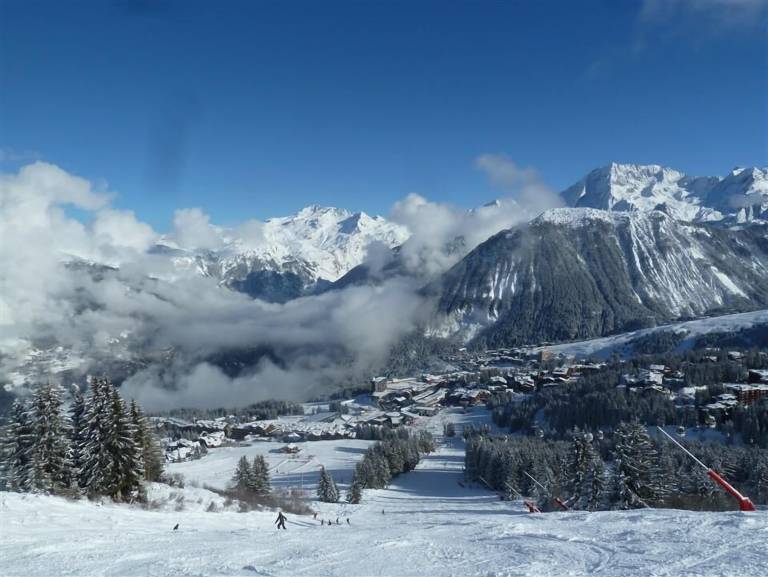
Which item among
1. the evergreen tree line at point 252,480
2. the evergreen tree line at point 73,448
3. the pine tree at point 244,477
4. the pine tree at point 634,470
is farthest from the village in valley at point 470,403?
the evergreen tree line at point 73,448

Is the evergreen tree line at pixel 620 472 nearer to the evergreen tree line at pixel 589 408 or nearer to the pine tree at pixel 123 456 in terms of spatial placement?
the evergreen tree line at pixel 589 408

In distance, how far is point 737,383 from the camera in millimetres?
116875

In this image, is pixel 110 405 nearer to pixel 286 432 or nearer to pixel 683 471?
pixel 683 471

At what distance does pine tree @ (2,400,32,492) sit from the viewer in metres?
36.9

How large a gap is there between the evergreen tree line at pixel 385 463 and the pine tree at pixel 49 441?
40173 millimetres

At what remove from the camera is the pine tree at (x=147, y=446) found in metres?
44.6

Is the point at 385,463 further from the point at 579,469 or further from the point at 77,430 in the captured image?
the point at 77,430

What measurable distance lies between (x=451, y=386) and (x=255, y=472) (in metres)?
136

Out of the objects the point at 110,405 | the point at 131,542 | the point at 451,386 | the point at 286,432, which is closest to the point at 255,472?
the point at 110,405

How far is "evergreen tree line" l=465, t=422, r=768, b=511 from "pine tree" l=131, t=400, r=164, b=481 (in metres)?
36.5

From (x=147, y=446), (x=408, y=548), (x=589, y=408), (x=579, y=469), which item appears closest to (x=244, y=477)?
(x=147, y=446)

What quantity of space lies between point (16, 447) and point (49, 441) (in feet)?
7.49

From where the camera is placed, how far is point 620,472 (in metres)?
42.9

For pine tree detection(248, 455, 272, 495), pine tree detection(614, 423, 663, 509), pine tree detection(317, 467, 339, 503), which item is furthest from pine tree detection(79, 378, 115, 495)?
pine tree detection(614, 423, 663, 509)
